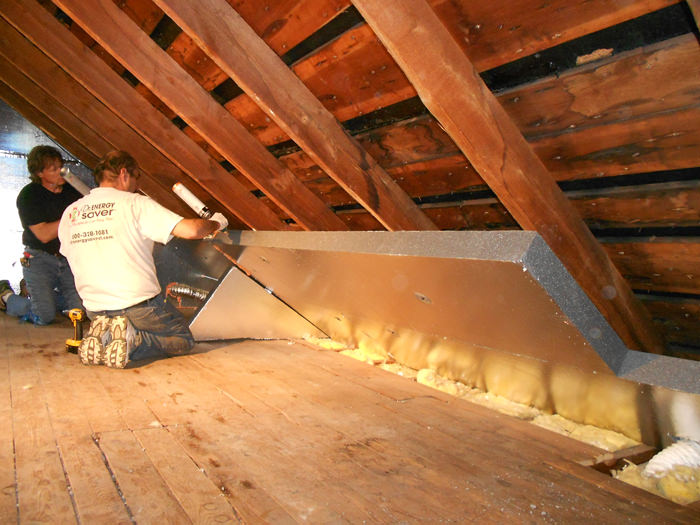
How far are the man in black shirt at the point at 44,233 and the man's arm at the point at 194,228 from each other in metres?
1.59

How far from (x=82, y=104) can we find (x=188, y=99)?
60.4 inches

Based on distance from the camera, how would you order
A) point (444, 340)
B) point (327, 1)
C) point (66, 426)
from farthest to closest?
point (444, 340), point (66, 426), point (327, 1)

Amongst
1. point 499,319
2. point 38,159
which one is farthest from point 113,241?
point 499,319

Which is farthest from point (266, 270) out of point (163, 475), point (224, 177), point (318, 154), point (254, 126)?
point (163, 475)

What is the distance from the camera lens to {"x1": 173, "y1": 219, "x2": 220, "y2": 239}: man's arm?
2465 mm

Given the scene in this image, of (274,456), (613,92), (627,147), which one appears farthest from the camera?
(274,456)

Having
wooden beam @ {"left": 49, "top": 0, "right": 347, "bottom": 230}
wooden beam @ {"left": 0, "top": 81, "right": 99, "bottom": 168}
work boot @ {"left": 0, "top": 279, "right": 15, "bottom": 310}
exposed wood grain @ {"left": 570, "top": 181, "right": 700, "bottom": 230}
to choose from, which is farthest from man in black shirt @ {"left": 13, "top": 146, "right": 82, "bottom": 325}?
exposed wood grain @ {"left": 570, "top": 181, "right": 700, "bottom": 230}

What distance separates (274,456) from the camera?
160 cm

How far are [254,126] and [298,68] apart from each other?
632 millimetres

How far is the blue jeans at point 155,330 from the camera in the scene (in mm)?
2713

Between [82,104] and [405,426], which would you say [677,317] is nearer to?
[405,426]

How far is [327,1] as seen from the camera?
5.04 ft

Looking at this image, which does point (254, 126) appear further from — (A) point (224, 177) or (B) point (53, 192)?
(B) point (53, 192)

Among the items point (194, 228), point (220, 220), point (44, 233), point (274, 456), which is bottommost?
point (274, 456)
